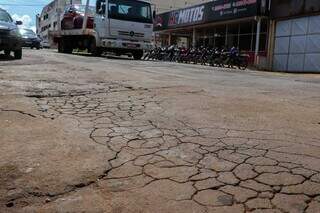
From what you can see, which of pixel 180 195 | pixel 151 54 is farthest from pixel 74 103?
pixel 151 54

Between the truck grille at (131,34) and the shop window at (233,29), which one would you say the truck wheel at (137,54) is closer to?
the truck grille at (131,34)

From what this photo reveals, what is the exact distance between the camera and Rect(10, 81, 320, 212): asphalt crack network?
301 cm

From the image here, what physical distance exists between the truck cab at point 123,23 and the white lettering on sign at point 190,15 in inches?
416

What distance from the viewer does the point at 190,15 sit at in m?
30.7

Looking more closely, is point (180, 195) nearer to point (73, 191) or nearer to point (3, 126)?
point (73, 191)

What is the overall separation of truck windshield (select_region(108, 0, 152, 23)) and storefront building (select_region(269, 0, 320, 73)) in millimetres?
7368

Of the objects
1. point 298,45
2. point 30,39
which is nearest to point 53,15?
point 30,39

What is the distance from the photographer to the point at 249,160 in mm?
3691

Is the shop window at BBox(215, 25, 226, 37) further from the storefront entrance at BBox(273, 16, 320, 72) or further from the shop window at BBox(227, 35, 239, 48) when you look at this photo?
the storefront entrance at BBox(273, 16, 320, 72)

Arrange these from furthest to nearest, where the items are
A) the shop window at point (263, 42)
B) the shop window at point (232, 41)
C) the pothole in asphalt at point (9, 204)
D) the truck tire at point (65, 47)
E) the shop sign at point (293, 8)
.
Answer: the shop window at point (232, 41) < the truck tire at point (65, 47) < the shop window at point (263, 42) < the shop sign at point (293, 8) < the pothole in asphalt at point (9, 204)

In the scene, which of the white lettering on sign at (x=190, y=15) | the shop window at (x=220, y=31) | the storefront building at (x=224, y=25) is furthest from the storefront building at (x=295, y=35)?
A: the white lettering on sign at (x=190, y=15)

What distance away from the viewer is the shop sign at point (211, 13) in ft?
77.1

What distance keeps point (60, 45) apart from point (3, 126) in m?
21.5

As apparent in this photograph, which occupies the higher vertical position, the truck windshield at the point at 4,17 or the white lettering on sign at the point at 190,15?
the white lettering on sign at the point at 190,15
